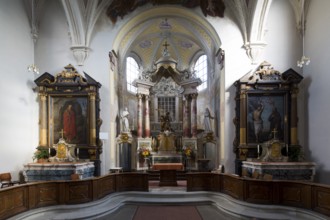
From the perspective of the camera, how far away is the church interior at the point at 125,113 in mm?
8594

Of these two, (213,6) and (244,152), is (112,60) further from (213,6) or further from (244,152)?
(244,152)

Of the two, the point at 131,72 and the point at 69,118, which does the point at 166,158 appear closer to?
the point at 69,118

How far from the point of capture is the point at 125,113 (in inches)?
536

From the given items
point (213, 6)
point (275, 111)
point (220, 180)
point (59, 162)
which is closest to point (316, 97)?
point (275, 111)

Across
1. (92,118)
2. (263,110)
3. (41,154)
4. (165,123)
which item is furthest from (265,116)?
(41,154)

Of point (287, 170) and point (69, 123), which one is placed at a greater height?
point (69, 123)

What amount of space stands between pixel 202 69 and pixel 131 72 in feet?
16.3

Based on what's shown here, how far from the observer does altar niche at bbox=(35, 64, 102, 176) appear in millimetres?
10617

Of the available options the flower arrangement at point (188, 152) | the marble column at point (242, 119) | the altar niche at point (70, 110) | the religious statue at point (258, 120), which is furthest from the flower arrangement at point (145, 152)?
the religious statue at point (258, 120)

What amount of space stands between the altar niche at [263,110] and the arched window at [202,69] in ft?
24.6

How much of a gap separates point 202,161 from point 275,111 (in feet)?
14.0

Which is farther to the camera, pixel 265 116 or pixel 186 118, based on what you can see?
pixel 186 118

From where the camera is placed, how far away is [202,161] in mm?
12898

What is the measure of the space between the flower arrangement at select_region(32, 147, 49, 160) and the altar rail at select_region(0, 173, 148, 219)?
10.6ft
